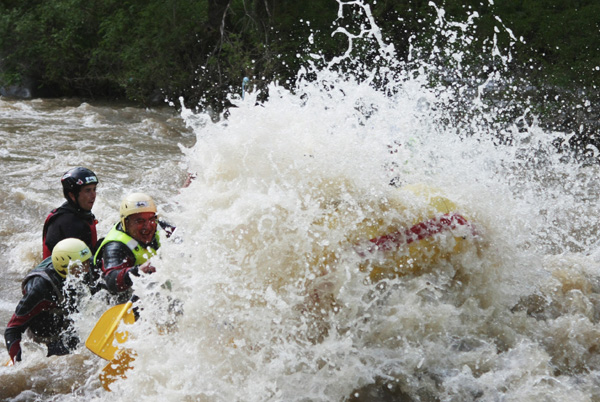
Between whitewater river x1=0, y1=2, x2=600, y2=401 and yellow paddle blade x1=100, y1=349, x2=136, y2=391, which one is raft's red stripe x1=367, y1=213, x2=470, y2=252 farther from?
yellow paddle blade x1=100, y1=349, x2=136, y2=391

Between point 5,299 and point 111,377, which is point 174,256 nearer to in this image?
point 111,377

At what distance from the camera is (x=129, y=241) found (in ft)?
13.5

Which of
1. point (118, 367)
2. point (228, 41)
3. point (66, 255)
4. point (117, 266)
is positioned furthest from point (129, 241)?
point (228, 41)

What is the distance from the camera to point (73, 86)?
693 inches

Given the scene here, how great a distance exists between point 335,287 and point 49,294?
1872 mm

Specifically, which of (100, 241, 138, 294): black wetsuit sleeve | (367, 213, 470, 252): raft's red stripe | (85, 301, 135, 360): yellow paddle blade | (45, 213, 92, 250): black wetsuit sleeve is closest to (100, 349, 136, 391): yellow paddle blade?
(85, 301, 135, 360): yellow paddle blade

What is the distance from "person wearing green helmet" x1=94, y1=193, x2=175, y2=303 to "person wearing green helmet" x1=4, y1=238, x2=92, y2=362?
0.16 meters

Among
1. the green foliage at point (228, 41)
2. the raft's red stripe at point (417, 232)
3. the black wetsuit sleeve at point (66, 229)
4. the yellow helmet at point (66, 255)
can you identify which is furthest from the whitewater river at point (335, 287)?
the green foliage at point (228, 41)

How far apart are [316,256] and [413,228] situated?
2.11ft

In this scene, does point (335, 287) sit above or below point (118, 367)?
above

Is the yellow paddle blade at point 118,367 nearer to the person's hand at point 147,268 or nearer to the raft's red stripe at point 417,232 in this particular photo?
the person's hand at point 147,268

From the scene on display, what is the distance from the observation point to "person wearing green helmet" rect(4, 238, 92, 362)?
159 inches

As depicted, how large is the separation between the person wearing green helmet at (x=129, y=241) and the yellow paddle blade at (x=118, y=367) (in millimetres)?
421

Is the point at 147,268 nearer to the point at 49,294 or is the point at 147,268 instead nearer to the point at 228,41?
the point at 49,294
